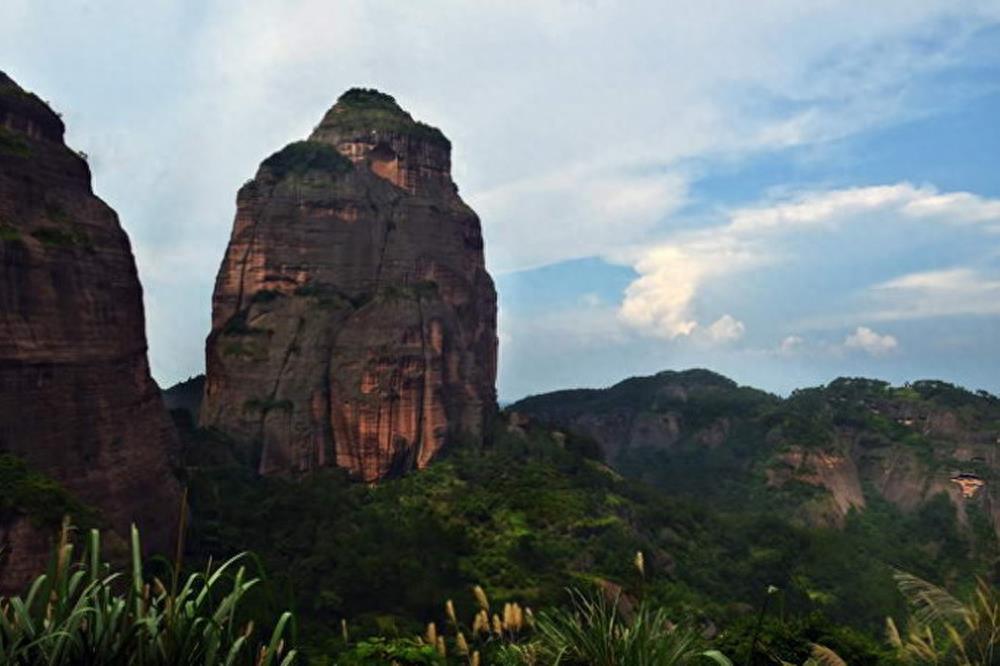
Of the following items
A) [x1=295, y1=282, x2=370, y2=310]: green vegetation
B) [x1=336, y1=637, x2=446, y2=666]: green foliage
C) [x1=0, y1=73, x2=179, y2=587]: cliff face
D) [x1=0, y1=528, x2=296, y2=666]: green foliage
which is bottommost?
[x1=336, y1=637, x2=446, y2=666]: green foliage

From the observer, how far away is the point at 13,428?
35.6 meters

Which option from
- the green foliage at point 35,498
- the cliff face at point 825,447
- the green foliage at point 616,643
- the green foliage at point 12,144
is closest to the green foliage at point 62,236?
the green foliage at point 12,144

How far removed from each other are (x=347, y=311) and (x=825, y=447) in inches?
3153

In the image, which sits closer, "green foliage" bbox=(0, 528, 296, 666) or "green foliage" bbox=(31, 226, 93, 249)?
"green foliage" bbox=(0, 528, 296, 666)

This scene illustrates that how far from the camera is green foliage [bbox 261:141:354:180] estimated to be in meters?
80.6

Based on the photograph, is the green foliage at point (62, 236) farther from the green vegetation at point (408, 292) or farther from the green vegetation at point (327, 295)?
the green vegetation at point (408, 292)

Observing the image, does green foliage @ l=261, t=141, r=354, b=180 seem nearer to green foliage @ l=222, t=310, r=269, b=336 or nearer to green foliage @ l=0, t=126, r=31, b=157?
green foliage @ l=222, t=310, r=269, b=336

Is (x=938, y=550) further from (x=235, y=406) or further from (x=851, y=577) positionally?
(x=235, y=406)

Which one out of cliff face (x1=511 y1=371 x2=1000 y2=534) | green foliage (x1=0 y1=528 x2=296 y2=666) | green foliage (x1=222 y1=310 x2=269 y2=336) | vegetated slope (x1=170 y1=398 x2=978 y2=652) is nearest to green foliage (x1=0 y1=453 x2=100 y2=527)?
vegetated slope (x1=170 y1=398 x2=978 y2=652)

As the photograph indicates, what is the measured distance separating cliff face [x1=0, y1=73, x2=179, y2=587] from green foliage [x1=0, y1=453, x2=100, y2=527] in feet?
9.10

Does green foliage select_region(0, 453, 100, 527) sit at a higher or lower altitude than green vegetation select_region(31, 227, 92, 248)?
lower

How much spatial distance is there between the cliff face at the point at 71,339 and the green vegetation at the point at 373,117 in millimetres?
43080

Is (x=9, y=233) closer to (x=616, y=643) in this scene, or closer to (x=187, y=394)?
(x=616, y=643)

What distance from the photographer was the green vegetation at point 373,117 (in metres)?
84.4
